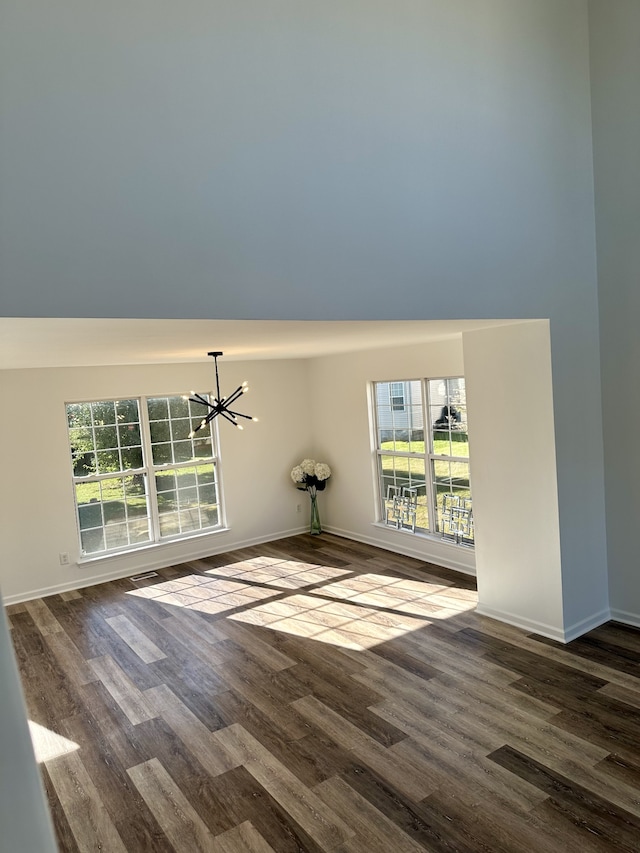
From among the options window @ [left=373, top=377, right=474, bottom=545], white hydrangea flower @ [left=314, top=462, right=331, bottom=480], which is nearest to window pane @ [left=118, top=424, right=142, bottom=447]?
white hydrangea flower @ [left=314, top=462, right=331, bottom=480]

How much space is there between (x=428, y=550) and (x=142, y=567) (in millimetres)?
3202

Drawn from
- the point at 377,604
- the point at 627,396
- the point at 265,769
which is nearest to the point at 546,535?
the point at 627,396

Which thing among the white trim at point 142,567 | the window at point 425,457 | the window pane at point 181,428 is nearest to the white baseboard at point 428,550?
the window at point 425,457

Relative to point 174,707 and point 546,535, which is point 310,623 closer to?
point 174,707

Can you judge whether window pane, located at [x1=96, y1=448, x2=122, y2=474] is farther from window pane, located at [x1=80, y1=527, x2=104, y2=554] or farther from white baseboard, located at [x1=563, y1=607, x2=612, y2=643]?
white baseboard, located at [x1=563, y1=607, x2=612, y2=643]

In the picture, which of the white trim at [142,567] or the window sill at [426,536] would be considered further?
the white trim at [142,567]

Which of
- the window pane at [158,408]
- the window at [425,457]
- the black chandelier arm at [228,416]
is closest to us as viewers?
the window at [425,457]

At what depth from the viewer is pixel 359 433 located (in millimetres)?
7277

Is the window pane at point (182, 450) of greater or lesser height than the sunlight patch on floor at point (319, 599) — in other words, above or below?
above

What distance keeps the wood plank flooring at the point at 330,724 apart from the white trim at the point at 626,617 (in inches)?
6.5

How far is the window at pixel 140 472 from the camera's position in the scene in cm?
662

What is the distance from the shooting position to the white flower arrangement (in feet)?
25.4

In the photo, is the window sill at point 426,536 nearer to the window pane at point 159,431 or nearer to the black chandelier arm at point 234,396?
the black chandelier arm at point 234,396

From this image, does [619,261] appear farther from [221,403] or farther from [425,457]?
[221,403]
